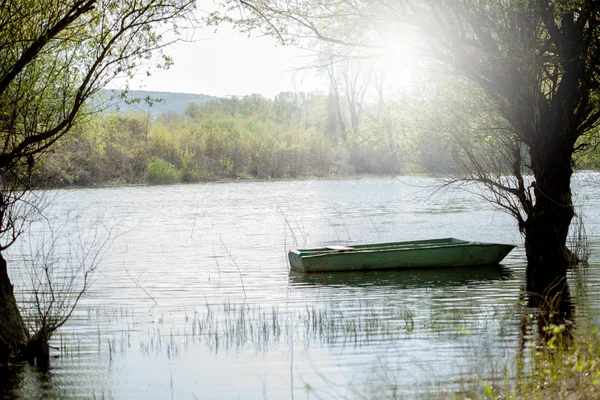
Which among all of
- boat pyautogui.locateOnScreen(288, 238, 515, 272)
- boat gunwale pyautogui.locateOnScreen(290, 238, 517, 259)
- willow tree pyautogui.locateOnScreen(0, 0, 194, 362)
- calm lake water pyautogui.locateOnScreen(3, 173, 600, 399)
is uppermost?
willow tree pyautogui.locateOnScreen(0, 0, 194, 362)

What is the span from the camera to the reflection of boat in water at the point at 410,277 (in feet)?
53.6

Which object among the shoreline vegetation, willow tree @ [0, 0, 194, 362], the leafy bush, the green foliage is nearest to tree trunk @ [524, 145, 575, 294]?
willow tree @ [0, 0, 194, 362]

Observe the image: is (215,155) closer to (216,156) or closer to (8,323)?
(216,156)

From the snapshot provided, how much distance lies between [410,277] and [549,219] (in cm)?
319

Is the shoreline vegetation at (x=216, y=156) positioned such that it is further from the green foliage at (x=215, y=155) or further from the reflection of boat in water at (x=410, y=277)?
the reflection of boat in water at (x=410, y=277)

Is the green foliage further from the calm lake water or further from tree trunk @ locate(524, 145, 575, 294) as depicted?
tree trunk @ locate(524, 145, 575, 294)

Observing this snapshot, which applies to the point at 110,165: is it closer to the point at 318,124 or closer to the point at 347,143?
the point at 347,143

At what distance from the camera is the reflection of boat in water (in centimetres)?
1634

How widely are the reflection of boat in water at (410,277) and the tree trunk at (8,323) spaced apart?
25.1 ft

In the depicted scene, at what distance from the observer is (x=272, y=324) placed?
11.9 meters

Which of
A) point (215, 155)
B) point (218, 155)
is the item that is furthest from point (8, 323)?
point (218, 155)

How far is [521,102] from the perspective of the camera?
15250 mm

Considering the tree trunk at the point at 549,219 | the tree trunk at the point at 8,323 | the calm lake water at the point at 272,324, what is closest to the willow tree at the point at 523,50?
the tree trunk at the point at 549,219

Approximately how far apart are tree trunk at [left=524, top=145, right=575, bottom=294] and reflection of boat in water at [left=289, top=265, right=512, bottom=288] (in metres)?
0.79
